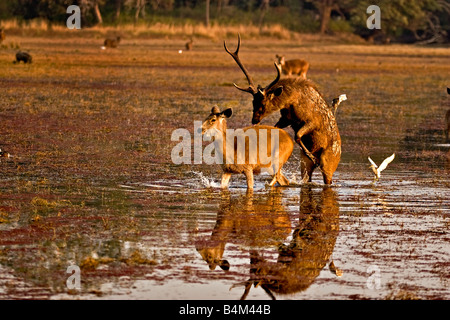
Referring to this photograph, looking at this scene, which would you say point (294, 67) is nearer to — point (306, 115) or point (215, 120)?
point (306, 115)

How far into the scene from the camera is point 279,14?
77.4 meters

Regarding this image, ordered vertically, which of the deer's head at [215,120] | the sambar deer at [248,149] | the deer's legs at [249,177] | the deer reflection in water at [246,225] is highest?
the deer's head at [215,120]

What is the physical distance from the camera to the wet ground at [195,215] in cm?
769

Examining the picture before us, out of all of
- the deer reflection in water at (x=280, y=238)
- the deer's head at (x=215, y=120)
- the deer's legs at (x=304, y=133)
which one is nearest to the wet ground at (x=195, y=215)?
the deer reflection in water at (x=280, y=238)

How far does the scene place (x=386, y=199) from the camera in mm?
11781

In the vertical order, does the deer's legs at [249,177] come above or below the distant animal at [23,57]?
above

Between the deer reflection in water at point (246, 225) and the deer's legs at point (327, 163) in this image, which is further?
the deer's legs at point (327, 163)

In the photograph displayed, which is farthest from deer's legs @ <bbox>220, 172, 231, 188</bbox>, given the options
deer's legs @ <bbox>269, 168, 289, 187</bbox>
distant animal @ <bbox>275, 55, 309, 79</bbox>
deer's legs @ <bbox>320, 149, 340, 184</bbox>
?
distant animal @ <bbox>275, 55, 309, 79</bbox>

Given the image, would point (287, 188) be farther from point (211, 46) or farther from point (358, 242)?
point (211, 46)

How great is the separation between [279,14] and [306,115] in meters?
66.0

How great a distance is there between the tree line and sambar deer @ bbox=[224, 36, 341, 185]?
182 ft

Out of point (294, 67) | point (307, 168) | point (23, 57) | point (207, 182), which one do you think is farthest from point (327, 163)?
point (23, 57)

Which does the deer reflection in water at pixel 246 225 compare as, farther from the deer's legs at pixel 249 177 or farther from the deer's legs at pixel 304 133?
the deer's legs at pixel 304 133

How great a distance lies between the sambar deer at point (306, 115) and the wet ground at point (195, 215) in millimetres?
400
